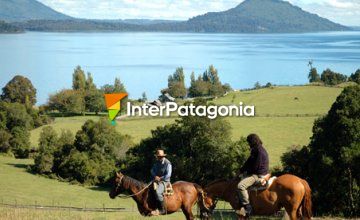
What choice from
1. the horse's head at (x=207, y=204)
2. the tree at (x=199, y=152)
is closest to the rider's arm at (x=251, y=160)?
the horse's head at (x=207, y=204)

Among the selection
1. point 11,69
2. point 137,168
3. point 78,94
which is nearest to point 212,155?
point 137,168

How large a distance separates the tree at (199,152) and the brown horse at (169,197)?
23.4 metres

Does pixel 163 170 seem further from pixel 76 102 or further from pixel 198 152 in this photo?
pixel 76 102

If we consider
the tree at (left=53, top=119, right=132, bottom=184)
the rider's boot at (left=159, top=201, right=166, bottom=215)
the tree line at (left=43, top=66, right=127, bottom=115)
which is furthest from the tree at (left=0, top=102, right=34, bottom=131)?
the rider's boot at (left=159, top=201, right=166, bottom=215)

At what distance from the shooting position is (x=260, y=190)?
38.5 ft

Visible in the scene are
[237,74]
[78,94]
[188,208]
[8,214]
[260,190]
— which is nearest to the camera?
[260,190]

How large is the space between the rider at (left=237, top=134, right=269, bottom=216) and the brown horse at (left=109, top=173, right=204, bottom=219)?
1692 millimetres

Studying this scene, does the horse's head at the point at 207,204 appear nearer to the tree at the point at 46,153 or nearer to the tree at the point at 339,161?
the tree at the point at 339,161

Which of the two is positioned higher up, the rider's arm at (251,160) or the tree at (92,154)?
the rider's arm at (251,160)

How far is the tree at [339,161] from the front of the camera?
24.5 meters

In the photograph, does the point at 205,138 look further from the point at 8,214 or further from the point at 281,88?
the point at 281,88

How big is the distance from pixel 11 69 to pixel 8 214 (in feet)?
576

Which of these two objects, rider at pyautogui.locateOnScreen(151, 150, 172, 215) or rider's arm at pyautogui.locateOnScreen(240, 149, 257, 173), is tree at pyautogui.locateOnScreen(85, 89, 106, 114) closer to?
rider at pyautogui.locateOnScreen(151, 150, 172, 215)

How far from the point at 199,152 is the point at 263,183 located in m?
27.1
